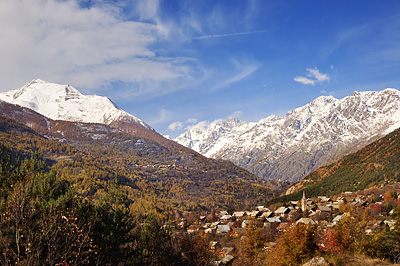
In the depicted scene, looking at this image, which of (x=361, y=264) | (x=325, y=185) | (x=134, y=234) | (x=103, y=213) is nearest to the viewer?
(x=361, y=264)

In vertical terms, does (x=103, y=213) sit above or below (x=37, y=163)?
below

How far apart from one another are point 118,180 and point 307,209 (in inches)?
4147

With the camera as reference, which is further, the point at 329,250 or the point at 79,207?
the point at 329,250

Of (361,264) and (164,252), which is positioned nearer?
(361,264)

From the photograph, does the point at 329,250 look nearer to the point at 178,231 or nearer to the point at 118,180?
the point at 178,231

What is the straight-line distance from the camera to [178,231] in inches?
1651

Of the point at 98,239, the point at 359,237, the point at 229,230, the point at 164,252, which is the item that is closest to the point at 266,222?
the point at 229,230

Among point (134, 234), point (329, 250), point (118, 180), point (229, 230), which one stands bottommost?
point (229, 230)

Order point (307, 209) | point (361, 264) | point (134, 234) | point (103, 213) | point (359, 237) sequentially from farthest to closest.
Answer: point (307, 209) → point (359, 237) → point (134, 234) → point (103, 213) → point (361, 264)

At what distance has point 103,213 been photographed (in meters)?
33.8

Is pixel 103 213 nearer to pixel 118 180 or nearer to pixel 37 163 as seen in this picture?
pixel 118 180

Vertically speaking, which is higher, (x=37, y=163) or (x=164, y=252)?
(x=37, y=163)

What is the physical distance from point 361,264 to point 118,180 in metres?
30.1

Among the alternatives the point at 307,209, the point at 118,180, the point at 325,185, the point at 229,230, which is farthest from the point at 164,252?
the point at 325,185
